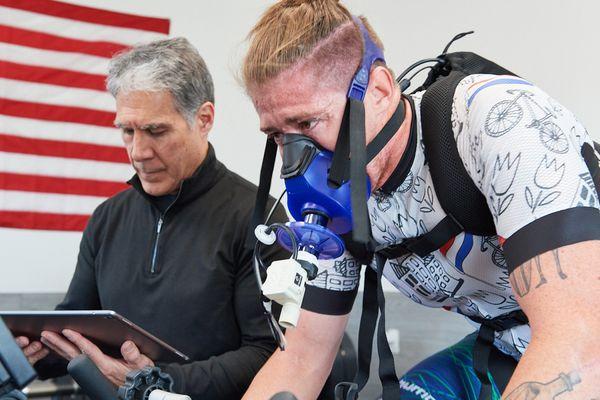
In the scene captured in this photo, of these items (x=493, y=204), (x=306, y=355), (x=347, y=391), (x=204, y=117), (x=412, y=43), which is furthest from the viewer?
(x=412, y=43)

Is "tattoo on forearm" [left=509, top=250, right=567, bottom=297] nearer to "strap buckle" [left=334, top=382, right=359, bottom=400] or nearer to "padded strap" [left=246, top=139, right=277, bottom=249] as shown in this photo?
"strap buckle" [left=334, top=382, right=359, bottom=400]

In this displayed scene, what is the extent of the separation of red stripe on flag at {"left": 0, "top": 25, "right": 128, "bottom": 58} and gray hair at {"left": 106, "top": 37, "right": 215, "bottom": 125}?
0.80m

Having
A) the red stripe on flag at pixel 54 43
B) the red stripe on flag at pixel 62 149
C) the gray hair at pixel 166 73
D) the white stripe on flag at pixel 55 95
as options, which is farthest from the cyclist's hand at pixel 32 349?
the red stripe on flag at pixel 54 43

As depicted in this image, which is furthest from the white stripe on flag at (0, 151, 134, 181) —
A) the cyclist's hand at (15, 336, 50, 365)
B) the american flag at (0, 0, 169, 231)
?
the cyclist's hand at (15, 336, 50, 365)

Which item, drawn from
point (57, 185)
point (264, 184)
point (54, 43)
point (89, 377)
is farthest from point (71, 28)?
point (89, 377)

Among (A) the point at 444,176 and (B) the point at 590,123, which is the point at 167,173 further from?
(B) the point at 590,123

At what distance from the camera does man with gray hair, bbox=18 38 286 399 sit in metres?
1.96

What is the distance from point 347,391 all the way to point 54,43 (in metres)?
1.92

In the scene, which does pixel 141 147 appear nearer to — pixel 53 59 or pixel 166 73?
pixel 166 73

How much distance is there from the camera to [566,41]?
3002 millimetres

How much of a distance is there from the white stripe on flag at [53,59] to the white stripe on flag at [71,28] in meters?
0.07

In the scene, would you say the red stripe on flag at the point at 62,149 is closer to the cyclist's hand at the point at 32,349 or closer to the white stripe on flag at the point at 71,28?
the white stripe on flag at the point at 71,28

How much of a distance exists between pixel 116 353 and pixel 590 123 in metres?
1.94

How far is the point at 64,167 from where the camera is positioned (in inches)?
114
